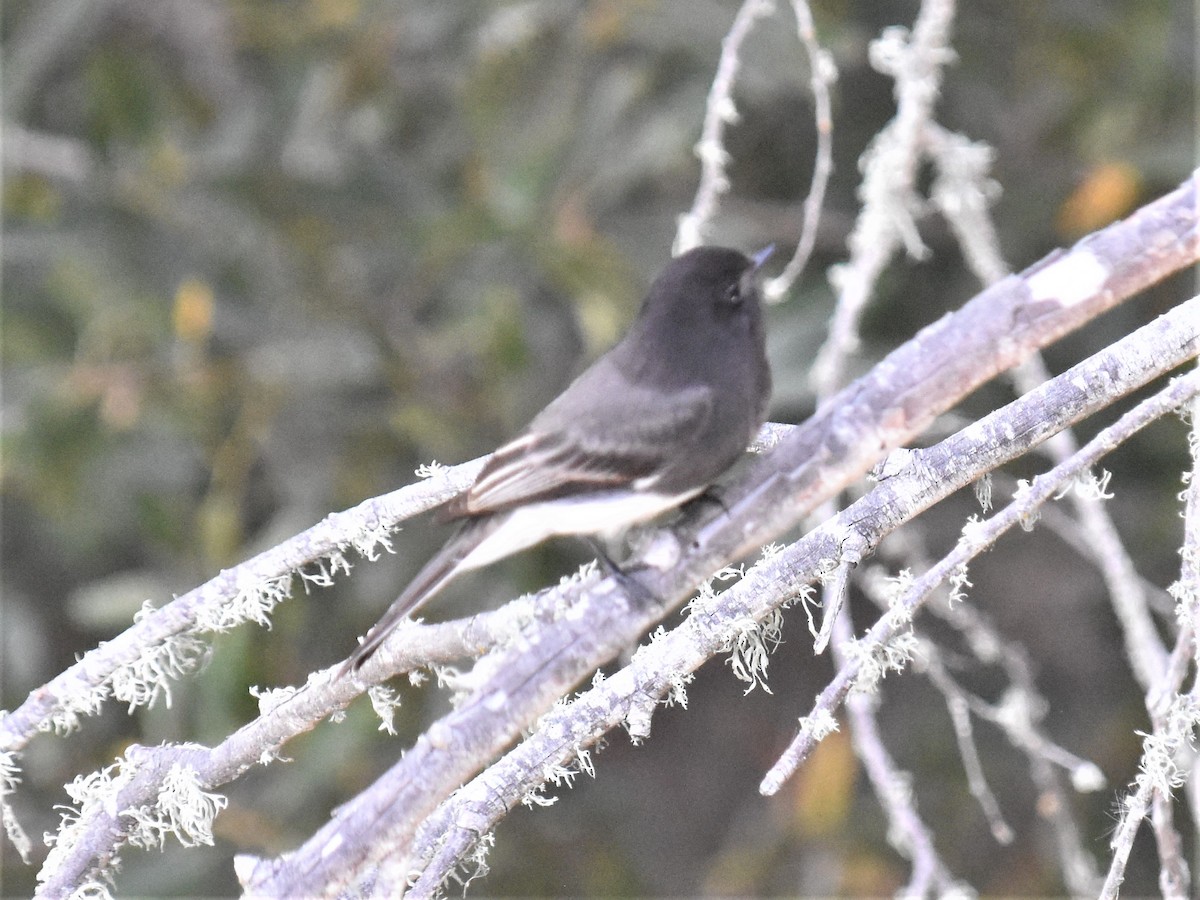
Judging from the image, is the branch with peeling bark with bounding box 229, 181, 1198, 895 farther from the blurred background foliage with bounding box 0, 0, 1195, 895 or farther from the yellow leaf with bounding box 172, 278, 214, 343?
the yellow leaf with bounding box 172, 278, 214, 343

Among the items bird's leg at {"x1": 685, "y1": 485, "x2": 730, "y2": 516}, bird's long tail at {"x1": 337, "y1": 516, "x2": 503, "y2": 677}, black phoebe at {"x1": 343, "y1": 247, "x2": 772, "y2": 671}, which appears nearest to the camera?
bird's leg at {"x1": 685, "y1": 485, "x2": 730, "y2": 516}

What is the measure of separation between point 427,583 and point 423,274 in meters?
2.19

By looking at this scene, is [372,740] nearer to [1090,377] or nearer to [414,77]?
[414,77]

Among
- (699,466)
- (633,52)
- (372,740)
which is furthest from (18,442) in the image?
(699,466)

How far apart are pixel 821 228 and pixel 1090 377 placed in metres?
2.59

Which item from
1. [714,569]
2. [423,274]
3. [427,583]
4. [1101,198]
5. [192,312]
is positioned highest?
[192,312]

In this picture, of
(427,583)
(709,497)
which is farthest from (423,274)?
(709,497)

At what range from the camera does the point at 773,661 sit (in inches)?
184

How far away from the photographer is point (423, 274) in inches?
156

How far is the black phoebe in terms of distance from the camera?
1972 millimetres

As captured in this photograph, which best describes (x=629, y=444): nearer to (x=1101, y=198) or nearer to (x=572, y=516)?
(x=572, y=516)

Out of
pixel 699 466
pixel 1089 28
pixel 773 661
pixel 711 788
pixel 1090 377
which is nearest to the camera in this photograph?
pixel 1090 377

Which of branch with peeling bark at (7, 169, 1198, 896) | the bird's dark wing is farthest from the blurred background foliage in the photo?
branch with peeling bark at (7, 169, 1198, 896)

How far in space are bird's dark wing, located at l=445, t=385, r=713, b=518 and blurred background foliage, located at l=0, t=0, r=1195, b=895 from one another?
56.8 inches
